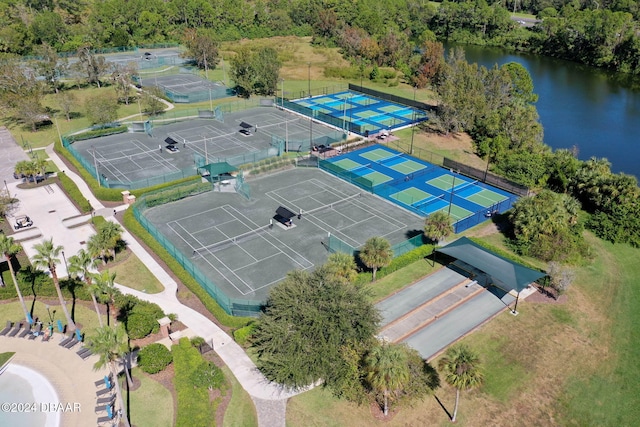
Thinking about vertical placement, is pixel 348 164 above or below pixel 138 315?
below

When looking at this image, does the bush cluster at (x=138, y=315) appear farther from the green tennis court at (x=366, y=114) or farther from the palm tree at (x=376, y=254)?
the green tennis court at (x=366, y=114)

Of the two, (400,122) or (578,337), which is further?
(400,122)

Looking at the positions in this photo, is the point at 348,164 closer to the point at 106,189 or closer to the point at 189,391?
the point at 106,189

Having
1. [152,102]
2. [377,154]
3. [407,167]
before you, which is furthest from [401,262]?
[152,102]

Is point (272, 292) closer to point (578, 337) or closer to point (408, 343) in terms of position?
point (408, 343)

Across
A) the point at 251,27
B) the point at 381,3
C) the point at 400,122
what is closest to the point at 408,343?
the point at 400,122

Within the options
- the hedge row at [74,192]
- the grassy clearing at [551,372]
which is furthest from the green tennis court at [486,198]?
the hedge row at [74,192]

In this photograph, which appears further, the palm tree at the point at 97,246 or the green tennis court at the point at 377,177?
the green tennis court at the point at 377,177
